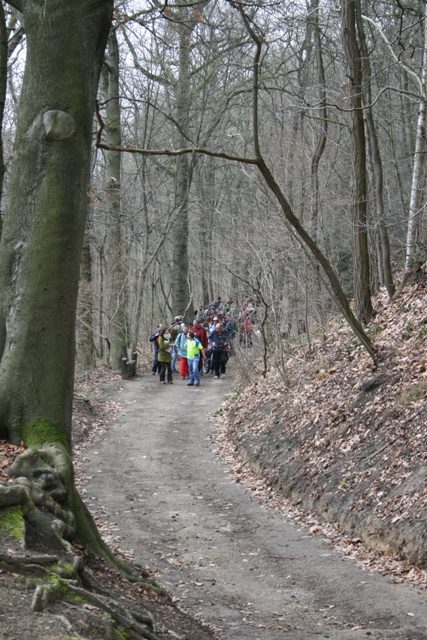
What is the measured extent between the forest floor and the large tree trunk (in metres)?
0.57

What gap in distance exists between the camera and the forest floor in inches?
288

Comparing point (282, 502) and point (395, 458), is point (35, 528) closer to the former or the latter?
point (395, 458)

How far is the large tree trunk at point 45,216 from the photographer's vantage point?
654cm

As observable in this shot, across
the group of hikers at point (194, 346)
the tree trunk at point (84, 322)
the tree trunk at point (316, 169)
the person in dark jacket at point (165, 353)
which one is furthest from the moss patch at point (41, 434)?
the tree trunk at point (84, 322)

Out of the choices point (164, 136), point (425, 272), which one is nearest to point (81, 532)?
point (425, 272)

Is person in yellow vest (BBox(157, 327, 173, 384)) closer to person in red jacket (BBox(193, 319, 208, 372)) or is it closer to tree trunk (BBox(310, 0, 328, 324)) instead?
person in red jacket (BBox(193, 319, 208, 372))

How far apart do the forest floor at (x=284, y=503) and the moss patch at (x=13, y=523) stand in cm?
53

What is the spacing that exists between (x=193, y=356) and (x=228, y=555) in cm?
1478

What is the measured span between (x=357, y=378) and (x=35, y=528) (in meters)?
9.06

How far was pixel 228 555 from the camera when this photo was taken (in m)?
9.89

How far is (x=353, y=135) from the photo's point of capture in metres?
15.7

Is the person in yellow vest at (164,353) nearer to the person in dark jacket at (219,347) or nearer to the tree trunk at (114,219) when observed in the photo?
the person in dark jacket at (219,347)

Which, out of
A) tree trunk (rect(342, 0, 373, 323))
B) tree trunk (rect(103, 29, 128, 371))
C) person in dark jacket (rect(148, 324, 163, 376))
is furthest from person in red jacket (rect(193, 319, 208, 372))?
tree trunk (rect(342, 0, 373, 323))

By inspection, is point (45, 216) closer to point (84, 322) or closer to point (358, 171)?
point (358, 171)
